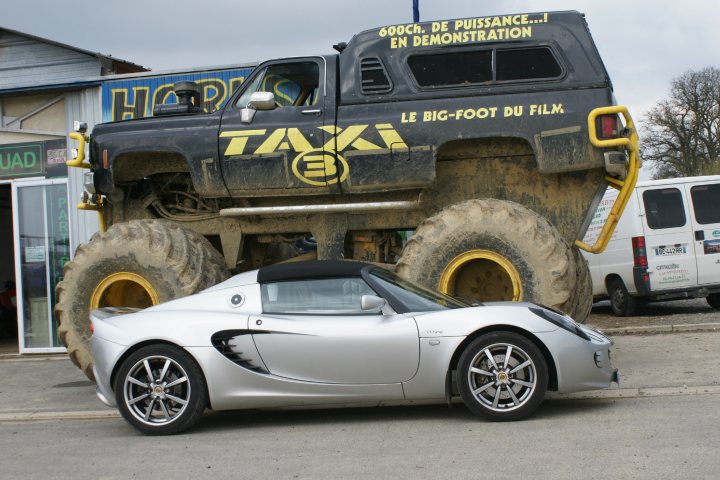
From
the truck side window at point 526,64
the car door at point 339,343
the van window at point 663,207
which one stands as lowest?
the car door at point 339,343

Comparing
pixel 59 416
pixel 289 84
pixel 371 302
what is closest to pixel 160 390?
pixel 371 302

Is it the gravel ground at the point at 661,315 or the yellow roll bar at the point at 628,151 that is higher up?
the yellow roll bar at the point at 628,151

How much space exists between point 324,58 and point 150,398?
4151 millimetres

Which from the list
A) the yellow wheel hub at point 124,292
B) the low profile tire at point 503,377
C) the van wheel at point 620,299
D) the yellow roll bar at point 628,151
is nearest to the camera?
the low profile tire at point 503,377

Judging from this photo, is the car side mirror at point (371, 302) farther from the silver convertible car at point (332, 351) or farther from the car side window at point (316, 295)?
the car side window at point (316, 295)

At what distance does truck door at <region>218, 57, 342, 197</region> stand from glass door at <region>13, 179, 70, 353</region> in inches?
222

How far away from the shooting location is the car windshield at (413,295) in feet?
22.5

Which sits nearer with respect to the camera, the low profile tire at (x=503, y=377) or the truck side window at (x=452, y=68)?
the low profile tire at (x=503, y=377)

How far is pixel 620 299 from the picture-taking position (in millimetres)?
15469

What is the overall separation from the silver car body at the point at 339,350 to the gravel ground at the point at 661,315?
7.16 meters

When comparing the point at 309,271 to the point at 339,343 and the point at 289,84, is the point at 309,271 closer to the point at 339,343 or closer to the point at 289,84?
the point at 339,343

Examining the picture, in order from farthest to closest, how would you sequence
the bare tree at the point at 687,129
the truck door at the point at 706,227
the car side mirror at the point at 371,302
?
the bare tree at the point at 687,129
the truck door at the point at 706,227
the car side mirror at the point at 371,302

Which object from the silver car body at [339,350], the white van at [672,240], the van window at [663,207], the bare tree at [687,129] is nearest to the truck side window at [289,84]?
the silver car body at [339,350]

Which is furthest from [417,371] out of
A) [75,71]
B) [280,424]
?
[75,71]
